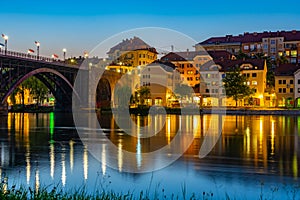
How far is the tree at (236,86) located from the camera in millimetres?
94438

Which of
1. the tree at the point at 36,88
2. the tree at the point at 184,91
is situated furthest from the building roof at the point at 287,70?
the tree at the point at 36,88

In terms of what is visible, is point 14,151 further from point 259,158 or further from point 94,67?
point 94,67

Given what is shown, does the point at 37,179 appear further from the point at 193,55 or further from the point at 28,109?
the point at 193,55

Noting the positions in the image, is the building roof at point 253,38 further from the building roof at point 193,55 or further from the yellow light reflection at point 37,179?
the yellow light reflection at point 37,179

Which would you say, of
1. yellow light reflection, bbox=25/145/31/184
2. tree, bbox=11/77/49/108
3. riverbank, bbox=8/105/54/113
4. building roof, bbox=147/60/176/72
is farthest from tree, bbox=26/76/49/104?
yellow light reflection, bbox=25/145/31/184

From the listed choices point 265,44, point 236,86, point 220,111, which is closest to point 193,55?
point 265,44

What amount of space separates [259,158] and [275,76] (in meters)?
88.4

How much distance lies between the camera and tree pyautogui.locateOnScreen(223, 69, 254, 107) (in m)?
94.4

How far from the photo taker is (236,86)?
94.5 metres

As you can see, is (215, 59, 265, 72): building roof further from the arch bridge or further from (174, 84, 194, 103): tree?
the arch bridge

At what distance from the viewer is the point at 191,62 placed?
128375mm

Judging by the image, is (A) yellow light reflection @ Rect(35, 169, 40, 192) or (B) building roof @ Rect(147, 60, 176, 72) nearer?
(A) yellow light reflection @ Rect(35, 169, 40, 192)

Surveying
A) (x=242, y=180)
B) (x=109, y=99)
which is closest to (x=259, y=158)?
(x=242, y=180)

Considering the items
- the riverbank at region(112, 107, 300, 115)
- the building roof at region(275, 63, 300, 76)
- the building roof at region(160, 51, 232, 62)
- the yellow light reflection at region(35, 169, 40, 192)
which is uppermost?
the building roof at region(160, 51, 232, 62)
